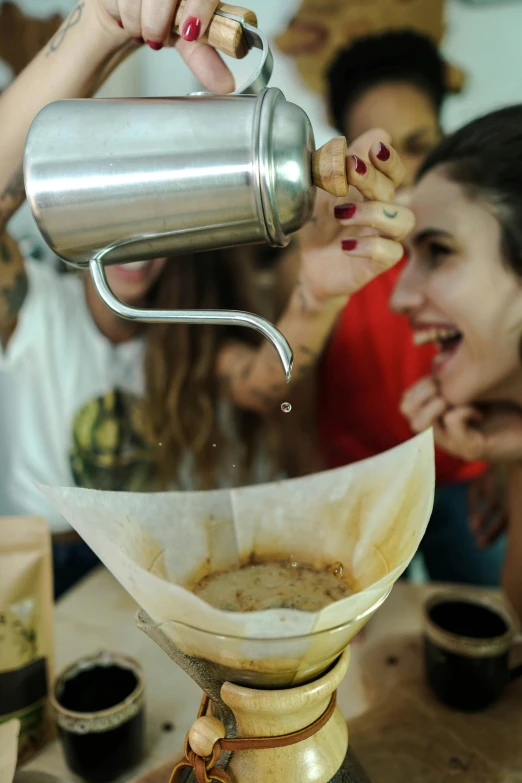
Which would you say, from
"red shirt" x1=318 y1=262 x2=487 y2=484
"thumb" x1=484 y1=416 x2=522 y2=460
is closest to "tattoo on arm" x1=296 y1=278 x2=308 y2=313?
"red shirt" x1=318 y1=262 x2=487 y2=484

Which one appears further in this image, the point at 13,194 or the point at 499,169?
the point at 499,169

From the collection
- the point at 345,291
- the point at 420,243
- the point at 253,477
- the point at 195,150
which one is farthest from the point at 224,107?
the point at 253,477

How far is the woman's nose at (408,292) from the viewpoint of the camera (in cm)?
109

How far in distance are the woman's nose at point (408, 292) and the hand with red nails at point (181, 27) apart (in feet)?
1.55

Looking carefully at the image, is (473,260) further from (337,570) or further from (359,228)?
(337,570)

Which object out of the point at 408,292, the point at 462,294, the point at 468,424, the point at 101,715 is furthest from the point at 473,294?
the point at 101,715

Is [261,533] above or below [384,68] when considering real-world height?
below

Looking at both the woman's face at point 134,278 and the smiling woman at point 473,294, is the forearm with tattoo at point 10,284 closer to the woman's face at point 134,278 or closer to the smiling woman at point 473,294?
the woman's face at point 134,278

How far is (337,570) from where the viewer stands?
69cm

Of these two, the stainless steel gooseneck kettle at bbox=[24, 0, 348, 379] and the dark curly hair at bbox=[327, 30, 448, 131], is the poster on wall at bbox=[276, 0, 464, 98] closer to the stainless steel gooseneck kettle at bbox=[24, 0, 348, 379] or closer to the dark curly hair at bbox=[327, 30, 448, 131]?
the dark curly hair at bbox=[327, 30, 448, 131]

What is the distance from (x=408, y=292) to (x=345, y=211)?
379 mm

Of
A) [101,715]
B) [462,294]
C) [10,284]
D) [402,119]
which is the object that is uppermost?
[402,119]

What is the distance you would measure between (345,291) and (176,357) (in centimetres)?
49

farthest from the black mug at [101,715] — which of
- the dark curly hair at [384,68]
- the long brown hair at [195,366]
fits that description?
the dark curly hair at [384,68]
